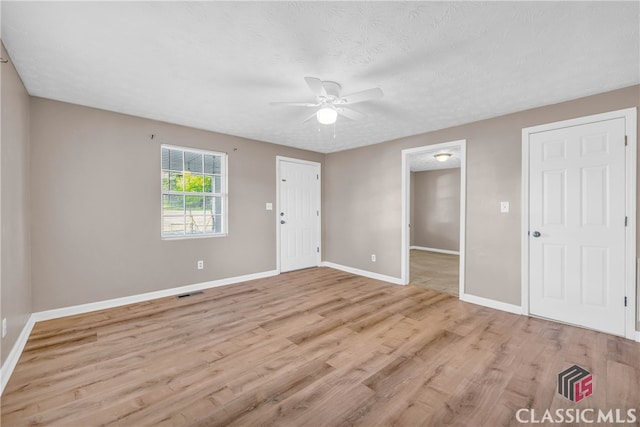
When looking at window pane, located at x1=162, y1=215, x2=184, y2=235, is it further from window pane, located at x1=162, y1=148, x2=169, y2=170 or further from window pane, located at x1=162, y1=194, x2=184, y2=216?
window pane, located at x1=162, y1=148, x2=169, y2=170

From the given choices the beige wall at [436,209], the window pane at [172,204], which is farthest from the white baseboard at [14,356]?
the beige wall at [436,209]

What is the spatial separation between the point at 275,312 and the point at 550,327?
3032 mm

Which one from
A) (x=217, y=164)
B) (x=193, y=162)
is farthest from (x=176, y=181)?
(x=217, y=164)

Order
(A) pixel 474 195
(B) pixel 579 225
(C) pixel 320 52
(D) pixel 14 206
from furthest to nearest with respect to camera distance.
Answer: (A) pixel 474 195, (B) pixel 579 225, (D) pixel 14 206, (C) pixel 320 52

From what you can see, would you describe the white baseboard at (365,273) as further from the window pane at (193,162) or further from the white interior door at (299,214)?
the window pane at (193,162)

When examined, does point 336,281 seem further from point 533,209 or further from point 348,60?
point 348,60

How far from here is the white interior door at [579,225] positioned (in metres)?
2.70

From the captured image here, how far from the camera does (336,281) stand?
468cm

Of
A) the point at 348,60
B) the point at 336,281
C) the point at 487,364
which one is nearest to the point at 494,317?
the point at 487,364

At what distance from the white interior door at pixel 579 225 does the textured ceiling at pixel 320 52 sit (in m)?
0.52

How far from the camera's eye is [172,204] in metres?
4.00

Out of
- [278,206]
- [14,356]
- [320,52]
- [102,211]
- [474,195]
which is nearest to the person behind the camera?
[320,52]

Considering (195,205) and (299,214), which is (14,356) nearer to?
(195,205)

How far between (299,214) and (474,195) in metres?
3.08
